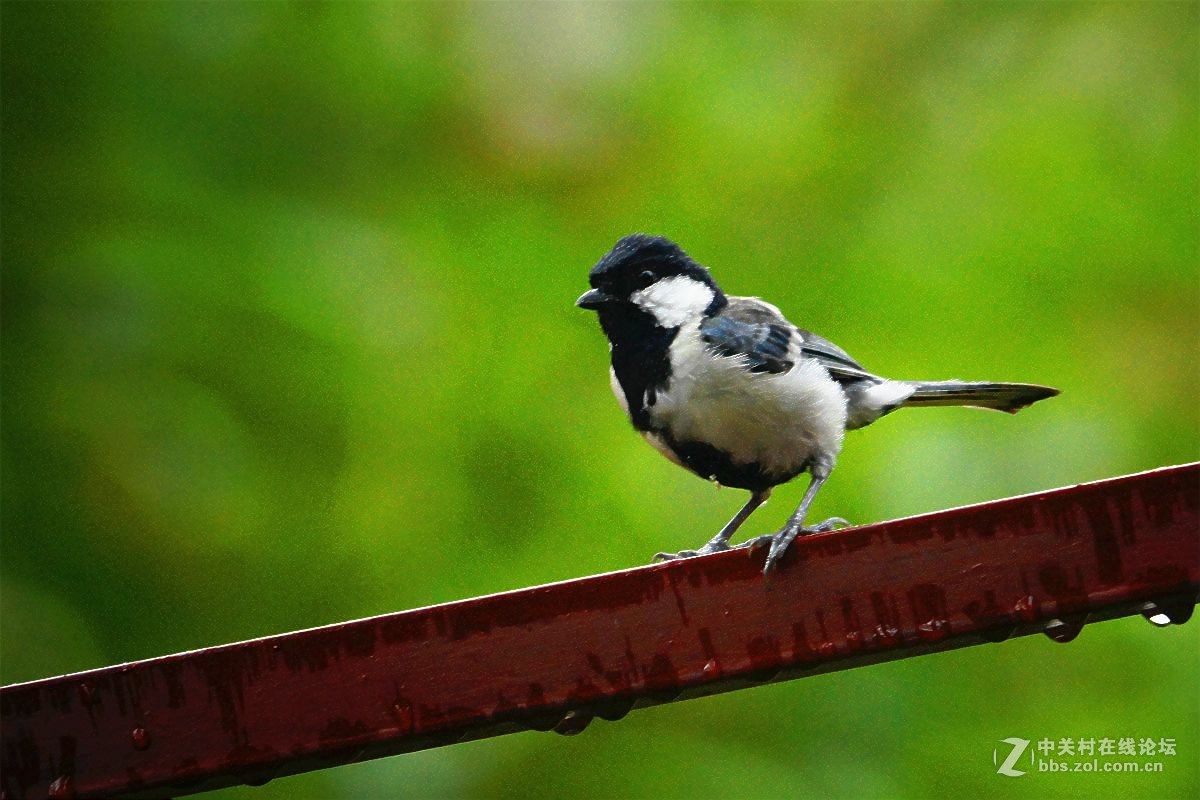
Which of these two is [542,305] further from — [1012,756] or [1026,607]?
[1026,607]

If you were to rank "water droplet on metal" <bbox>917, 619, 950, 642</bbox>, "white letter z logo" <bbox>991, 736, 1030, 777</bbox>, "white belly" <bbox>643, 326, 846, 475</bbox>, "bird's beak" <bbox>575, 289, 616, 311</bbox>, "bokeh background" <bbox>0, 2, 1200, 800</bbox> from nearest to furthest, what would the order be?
"water droplet on metal" <bbox>917, 619, 950, 642</bbox>
"white belly" <bbox>643, 326, 846, 475</bbox>
"bird's beak" <bbox>575, 289, 616, 311</bbox>
"white letter z logo" <bbox>991, 736, 1030, 777</bbox>
"bokeh background" <bbox>0, 2, 1200, 800</bbox>

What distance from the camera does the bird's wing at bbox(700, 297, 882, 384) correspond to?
7.92 ft

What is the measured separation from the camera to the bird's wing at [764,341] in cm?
241

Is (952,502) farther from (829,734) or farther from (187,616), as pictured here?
(187,616)

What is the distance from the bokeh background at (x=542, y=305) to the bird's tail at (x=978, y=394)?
532mm

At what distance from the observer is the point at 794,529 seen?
6.36ft

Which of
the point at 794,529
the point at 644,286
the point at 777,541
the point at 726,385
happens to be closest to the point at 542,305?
the point at 644,286

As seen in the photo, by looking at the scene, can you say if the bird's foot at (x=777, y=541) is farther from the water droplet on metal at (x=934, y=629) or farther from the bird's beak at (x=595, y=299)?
the bird's beak at (x=595, y=299)

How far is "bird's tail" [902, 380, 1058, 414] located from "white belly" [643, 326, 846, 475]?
0.25 m

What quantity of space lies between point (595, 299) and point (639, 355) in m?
0.16

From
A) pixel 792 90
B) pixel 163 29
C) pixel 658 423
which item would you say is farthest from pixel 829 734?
pixel 163 29

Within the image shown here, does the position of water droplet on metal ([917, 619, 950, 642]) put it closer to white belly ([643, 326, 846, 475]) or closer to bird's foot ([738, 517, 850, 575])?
bird's foot ([738, 517, 850, 575])

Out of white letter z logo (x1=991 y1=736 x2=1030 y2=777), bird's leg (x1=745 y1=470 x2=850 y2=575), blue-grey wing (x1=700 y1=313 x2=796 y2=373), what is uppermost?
blue-grey wing (x1=700 y1=313 x2=796 y2=373)

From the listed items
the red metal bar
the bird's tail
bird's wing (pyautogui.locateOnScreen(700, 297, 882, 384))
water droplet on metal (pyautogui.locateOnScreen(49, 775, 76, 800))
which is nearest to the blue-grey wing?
bird's wing (pyautogui.locateOnScreen(700, 297, 882, 384))
